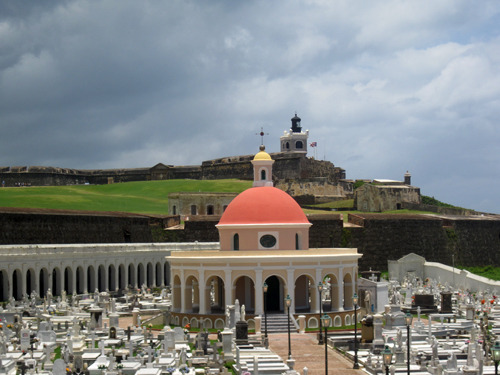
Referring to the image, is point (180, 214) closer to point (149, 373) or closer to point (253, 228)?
point (253, 228)

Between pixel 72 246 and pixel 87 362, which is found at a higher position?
pixel 72 246

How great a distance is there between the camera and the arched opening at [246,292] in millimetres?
40406

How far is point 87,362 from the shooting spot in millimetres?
28219

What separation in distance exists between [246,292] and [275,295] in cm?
136

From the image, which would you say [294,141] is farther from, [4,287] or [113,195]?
[4,287]

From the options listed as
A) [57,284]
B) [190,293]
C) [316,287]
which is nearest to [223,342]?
[316,287]

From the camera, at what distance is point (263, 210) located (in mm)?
40938

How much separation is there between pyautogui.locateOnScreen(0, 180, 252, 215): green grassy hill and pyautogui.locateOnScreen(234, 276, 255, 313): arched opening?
130 ft

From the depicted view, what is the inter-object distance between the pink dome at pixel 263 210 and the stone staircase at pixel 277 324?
191 inches

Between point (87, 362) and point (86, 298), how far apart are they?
68.7 feet

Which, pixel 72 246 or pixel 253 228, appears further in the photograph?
pixel 72 246

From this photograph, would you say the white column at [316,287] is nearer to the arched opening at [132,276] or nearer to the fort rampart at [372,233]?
the arched opening at [132,276]

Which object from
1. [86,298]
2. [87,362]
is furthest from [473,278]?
[87,362]

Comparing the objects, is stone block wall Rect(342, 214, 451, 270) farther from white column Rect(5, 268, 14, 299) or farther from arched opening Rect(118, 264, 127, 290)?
white column Rect(5, 268, 14, 299)
